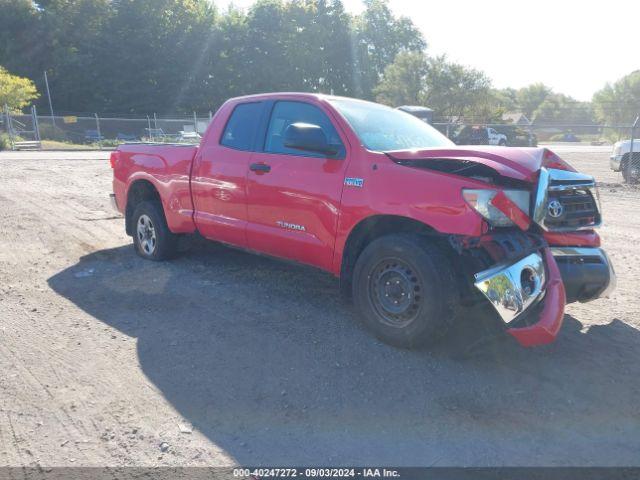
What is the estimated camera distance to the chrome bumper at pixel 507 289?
11.2 ft

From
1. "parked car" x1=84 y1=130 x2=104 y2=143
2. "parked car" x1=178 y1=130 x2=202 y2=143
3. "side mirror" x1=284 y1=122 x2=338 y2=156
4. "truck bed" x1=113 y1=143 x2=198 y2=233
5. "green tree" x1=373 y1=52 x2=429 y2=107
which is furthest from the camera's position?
"green tree" x1=373 y1=52 x2=429 y2=107

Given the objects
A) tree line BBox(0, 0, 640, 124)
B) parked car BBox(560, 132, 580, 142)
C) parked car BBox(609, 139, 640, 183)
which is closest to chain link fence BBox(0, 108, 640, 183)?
parked car BBox(609, 139, 640, 183)

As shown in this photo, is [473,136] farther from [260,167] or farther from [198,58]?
[198,58]

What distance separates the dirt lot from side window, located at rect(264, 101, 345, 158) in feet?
4.58

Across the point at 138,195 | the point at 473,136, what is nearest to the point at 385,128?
the point at 138,195

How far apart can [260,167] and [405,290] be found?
6.05ft

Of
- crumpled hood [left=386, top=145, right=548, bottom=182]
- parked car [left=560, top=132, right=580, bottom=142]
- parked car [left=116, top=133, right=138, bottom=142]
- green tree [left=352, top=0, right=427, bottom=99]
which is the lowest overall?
parked car [left=560, top=132, right=580, bottom=142]

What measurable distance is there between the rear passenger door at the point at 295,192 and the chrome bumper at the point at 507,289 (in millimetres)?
1315

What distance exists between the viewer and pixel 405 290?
3.88 meters

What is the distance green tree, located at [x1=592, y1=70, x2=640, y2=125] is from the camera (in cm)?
6794

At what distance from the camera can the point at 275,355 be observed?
12.8ft

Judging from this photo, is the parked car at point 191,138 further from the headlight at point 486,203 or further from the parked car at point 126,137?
the parked car at point 126,137

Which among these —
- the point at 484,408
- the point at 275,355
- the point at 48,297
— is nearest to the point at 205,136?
the point at 48,297

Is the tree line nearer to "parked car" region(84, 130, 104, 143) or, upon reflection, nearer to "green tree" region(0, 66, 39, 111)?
"green tree" region(0, 66, 39, 111)
